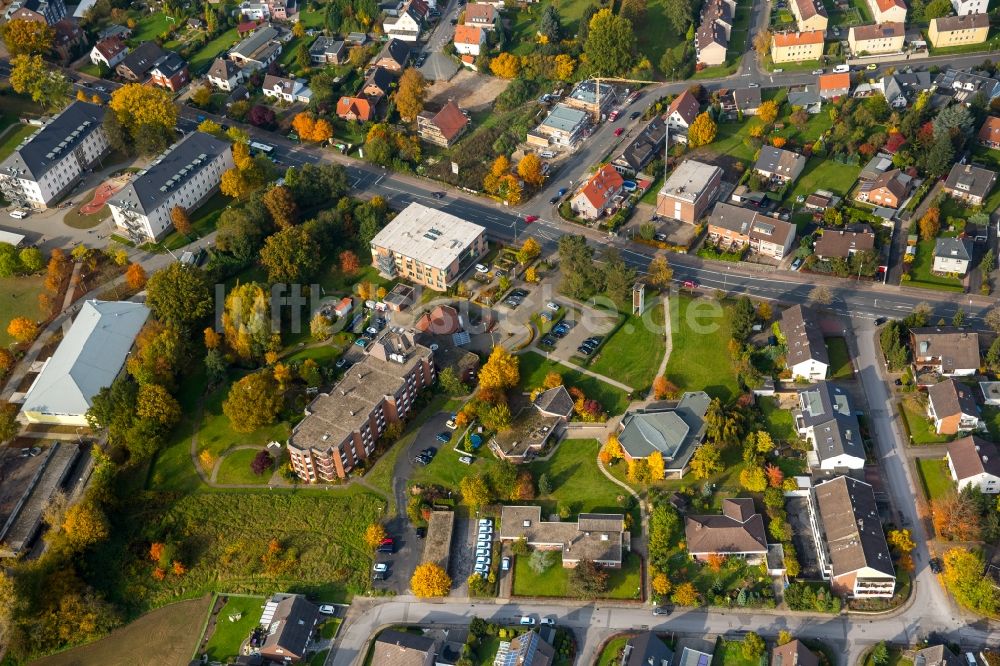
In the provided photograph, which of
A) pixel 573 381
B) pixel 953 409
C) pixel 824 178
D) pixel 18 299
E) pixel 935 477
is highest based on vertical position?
pixel 18 299

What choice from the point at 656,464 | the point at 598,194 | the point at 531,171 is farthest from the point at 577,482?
the point at 531,171

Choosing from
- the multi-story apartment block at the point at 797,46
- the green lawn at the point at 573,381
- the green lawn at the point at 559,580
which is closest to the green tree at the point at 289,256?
the green lawn at the point at 573,381

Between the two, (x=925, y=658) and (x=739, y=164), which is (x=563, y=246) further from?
(x=925, y=658)

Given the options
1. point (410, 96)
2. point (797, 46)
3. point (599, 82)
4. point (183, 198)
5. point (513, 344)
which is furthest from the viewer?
point (797, 46)

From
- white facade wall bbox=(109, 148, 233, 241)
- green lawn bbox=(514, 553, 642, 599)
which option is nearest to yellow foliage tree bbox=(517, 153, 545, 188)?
white facade wall bbox=(109, 148, 233, 241)

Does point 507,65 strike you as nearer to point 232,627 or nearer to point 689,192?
point 689,192

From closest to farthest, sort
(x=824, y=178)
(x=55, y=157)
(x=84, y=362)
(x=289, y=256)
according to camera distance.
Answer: (x=84, y=362), (x=289, y=256), (x=824, y=178), (x=55, y=157)

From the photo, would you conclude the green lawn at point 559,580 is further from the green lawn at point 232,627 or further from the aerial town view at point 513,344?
the green lawn at point 232,627
